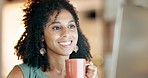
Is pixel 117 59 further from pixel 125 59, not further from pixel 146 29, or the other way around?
pixel 146 29

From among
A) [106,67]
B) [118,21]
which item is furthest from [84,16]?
[118,21]

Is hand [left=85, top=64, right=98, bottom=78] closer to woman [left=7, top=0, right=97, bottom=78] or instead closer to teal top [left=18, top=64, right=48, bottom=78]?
woman [left=7, top=0, right=97, bottom=78]

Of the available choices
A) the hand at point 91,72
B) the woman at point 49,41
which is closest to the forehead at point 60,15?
the woman at point 49,41

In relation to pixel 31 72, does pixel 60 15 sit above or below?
above

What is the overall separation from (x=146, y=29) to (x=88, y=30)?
2084 millimetres

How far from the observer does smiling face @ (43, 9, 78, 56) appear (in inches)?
42.7

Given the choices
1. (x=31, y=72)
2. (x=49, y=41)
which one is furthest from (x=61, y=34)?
(x=31, y=72)

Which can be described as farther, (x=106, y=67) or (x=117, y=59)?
(x=106, y=67)

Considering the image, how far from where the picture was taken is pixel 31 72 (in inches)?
45.4

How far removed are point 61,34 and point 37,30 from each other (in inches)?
3.3

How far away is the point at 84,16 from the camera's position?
127 inches

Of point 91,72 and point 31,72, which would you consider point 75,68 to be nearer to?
point 91,72

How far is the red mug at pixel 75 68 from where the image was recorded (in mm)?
1006

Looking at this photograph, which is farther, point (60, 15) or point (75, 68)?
point (60, 15)
